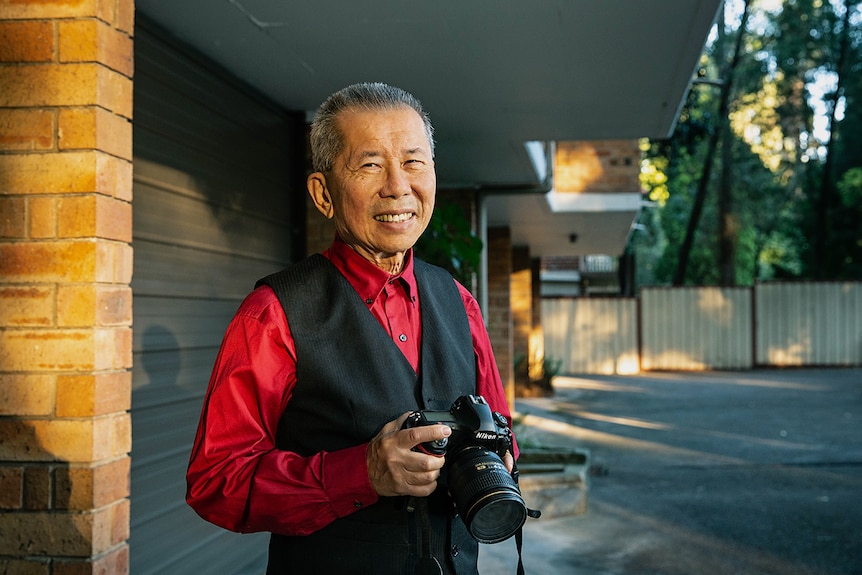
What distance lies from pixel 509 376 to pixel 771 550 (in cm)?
635

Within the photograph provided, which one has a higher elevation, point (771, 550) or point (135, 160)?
point (135, 160)

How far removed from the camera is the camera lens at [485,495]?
1.61m

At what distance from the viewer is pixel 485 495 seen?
1.60 metres

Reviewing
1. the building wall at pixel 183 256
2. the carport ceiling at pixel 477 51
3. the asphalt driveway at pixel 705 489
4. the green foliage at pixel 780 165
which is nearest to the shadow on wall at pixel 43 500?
the building wall at pixel 183 256

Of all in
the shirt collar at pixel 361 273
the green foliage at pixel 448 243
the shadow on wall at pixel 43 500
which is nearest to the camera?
the shirt collar at pixel 361 273

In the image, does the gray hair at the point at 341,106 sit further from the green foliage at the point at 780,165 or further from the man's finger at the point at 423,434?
the green foliage at the point at 780,165

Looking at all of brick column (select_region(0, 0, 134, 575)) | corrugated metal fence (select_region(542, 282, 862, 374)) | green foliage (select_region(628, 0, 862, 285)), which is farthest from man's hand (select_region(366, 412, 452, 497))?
green foliage (select_region(628, 0, 862, 285))

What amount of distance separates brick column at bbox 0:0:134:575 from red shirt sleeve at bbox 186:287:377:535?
0.93m

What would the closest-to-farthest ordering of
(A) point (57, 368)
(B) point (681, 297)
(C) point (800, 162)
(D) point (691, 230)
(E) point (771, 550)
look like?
1. (A) point (57, 368)
2. (E) point (771, 550)
3. (B) point (681, 297)
4. (D) point (691, 230)
5. (C) point (800, 162)

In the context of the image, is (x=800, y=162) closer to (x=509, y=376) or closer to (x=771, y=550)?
(x=509, y=376)

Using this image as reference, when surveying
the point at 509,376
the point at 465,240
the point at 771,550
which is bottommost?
the point at 771,550

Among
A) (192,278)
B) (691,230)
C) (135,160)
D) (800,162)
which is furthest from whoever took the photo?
(800,162)

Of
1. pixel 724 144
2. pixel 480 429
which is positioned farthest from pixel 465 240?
pixel 724 144

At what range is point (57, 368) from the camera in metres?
2.53
